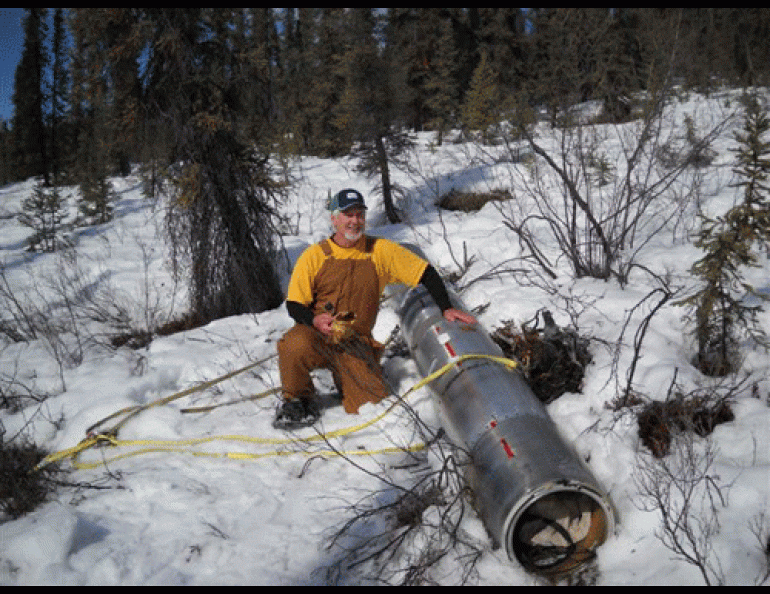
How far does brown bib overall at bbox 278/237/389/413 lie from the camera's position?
343 centimetres

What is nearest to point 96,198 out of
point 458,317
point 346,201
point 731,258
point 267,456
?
point 346,201

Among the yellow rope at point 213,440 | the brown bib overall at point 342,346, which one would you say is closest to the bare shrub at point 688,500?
the yellow rope at point 213,440

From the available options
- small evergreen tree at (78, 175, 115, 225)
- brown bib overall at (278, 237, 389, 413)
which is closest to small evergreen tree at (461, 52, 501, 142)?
small evergreen tree at (78, 175, 115, 225)

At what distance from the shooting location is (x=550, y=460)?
84.8 inches

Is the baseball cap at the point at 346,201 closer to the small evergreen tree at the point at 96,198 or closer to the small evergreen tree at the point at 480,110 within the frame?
the small evergreen tree at the point at 480,110

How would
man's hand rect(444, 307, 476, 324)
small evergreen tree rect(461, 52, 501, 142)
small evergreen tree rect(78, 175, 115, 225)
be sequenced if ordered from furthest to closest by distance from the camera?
small evergreen tree rect(461, 52, 501, 142)
small evergreen tree rect(78, 175, 115, 225)
man's hand rect(444, 307, 476, 324)

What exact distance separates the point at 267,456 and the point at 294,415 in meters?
0.42

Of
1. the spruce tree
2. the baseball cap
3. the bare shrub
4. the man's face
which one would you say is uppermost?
the spruce tree

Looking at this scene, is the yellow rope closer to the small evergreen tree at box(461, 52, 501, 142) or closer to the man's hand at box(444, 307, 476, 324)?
the man's hand at box(444, 307, 476, 324)

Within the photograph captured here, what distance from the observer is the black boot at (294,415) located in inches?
132

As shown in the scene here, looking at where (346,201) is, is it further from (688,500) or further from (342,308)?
(688,500)

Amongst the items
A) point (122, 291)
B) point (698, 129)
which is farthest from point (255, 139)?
point (698, 129)
